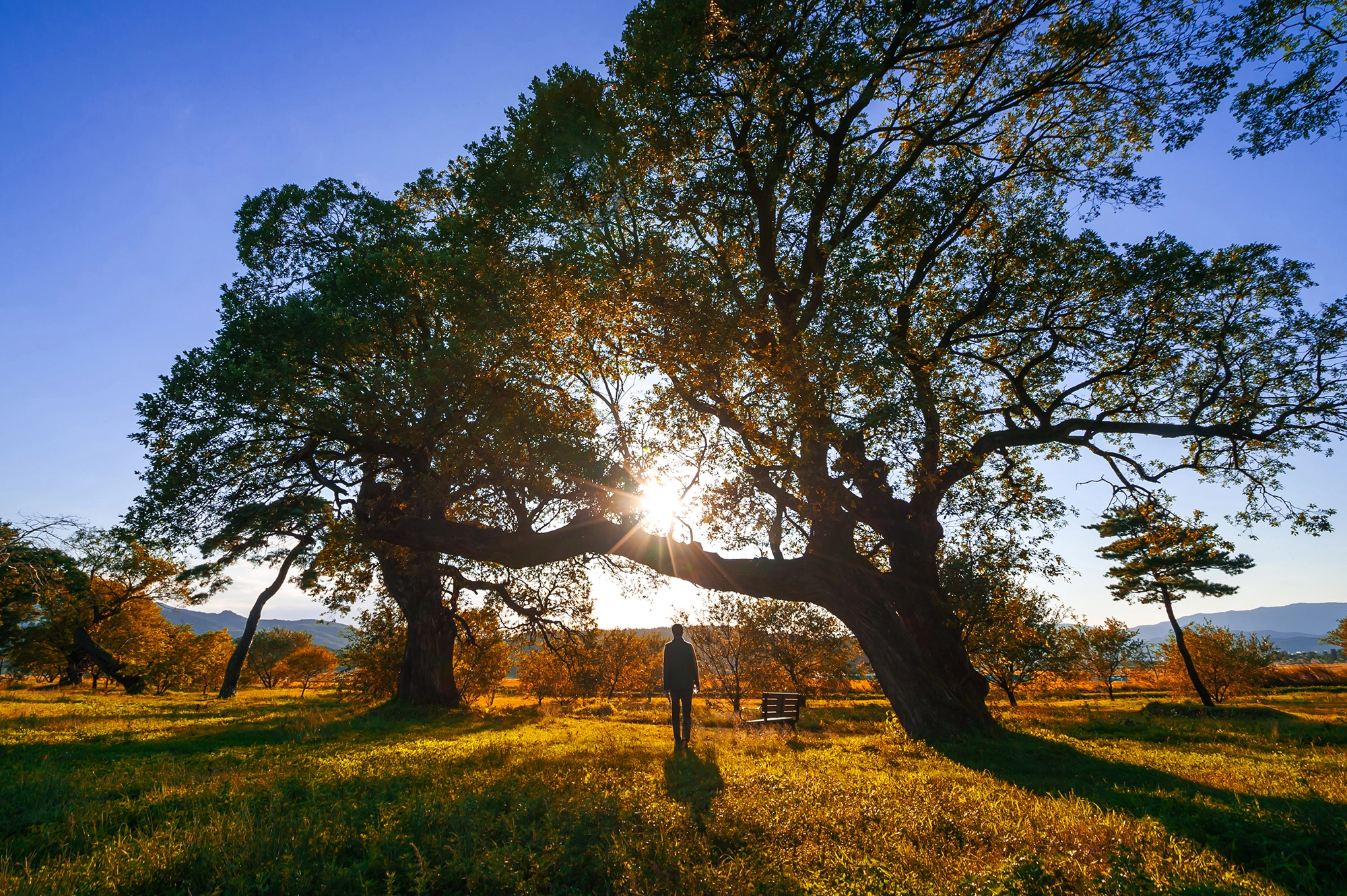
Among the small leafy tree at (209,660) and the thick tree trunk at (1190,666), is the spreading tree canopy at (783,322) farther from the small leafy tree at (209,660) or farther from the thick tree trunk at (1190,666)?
the small leafy tree at (209,660)

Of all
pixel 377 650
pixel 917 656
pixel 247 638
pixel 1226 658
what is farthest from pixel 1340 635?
pixel 247 638

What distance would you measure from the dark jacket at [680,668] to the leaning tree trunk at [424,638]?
1183 centimetres

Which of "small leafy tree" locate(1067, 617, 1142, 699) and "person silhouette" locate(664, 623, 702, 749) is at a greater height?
"person silhouette" locate(664, 623, 702, 749)

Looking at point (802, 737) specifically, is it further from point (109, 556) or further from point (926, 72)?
point (109, 556)

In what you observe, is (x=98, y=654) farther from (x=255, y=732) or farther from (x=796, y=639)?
(x=796, y=639)

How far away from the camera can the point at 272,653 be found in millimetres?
79562

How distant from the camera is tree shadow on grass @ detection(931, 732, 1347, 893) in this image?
4.57m

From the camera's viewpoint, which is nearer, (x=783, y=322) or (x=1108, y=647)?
(x=783, y=322)

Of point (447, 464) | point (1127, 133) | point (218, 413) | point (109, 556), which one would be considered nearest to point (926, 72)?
point (1127, 133)

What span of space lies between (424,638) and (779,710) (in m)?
13.5

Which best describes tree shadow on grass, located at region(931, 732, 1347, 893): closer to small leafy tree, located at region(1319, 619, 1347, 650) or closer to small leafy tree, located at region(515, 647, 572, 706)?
small leafy tree, located at region(515, 647, 572, 706)

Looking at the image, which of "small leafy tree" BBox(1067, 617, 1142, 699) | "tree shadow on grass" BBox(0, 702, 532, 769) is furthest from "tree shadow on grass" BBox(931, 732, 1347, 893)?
"small leafy tree" BBox(1067, 617, 1142, 699)

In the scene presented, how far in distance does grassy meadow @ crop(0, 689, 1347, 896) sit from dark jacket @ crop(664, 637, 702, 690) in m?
1.37

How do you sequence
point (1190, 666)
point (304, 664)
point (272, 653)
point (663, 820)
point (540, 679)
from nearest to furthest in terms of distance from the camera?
point (663, 820) < point (1190, 666) < point (540, 679) < point (304, 664) < point (272, 653)
